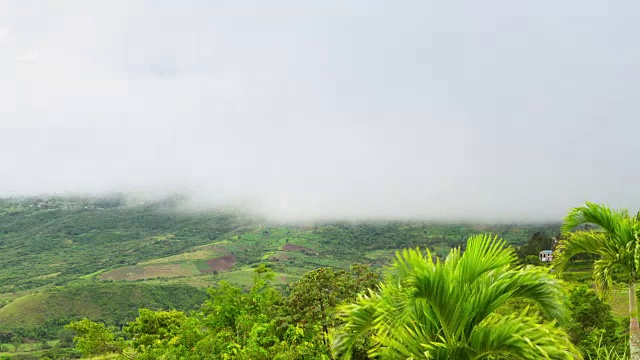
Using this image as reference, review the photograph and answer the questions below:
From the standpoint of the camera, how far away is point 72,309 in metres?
134

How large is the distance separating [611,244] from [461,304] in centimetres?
428

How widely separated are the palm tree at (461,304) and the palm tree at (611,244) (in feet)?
10.9

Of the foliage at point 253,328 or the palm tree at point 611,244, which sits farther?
the foliage at point 253,328

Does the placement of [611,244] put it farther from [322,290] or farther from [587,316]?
[587,316]

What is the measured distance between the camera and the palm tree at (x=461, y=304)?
4.08m

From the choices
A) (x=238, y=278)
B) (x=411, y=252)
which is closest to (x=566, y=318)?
(x=411, y=252)

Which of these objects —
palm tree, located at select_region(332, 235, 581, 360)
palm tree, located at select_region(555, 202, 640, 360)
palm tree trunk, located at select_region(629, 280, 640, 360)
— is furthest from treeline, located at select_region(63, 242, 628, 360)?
A: palm tree, located at select_region(555, 202, 640, 360)

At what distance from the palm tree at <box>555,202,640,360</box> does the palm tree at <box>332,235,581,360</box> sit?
10.9 feet

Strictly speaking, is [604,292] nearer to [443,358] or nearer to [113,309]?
[443,358]

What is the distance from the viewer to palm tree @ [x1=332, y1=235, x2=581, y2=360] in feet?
13.4

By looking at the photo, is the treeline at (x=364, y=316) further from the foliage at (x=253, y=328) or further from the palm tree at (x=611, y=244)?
the palm tree at (x=611, y=244)

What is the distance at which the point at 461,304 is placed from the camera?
4176 mm

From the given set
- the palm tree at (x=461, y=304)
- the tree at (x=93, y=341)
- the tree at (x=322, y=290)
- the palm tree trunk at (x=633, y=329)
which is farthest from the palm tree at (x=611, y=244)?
the tree at (x=93, y=341)

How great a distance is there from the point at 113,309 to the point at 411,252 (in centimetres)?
14974
